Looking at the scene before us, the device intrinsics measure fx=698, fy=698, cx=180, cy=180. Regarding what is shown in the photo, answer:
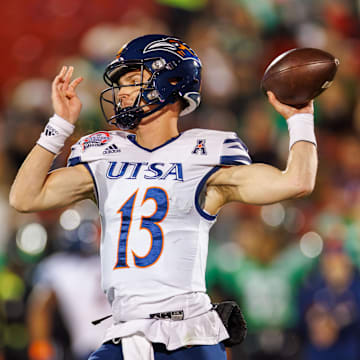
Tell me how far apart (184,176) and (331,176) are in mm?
3939

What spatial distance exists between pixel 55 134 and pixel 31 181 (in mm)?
189

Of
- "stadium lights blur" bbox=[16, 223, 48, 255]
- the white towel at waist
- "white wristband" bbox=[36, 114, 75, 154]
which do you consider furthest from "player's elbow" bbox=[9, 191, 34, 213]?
"stadium lights blur" bbox=[16, 223, 48, 255]

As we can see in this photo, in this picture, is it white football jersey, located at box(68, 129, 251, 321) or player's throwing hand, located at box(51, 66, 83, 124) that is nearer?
white football jersey, located at box(68, 129, 251, 321)

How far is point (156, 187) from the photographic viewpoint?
2.39 m

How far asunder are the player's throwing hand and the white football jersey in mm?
132

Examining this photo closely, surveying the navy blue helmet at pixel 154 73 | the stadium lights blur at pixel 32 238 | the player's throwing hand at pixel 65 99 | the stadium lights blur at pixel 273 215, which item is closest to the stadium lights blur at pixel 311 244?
the stadium lights blur at pixel 273 215

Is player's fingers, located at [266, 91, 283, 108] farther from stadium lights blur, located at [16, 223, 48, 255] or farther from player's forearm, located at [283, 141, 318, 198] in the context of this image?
stadium lights blur, located at [16, 223, 48, 255]

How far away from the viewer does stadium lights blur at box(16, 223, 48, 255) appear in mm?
5469

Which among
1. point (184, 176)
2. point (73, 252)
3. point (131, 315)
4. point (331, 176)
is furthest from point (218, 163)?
point (331, 176)

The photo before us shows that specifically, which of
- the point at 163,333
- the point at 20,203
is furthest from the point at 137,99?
the point at 163,333

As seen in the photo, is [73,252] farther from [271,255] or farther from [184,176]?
[184,176]

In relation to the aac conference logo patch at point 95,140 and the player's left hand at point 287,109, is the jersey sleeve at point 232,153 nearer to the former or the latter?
the player's left hand at point 287,109

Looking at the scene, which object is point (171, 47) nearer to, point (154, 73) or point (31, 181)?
point (154, 73)

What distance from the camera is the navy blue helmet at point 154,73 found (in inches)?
101
